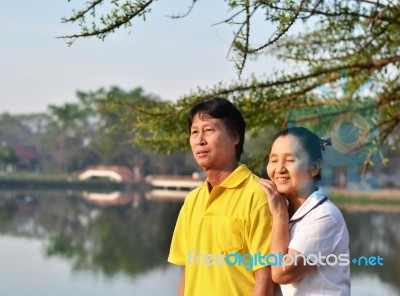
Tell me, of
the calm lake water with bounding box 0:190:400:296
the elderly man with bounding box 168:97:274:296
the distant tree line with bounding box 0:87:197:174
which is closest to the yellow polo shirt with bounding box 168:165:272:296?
the elderly man with bounding box 168:97:274:296

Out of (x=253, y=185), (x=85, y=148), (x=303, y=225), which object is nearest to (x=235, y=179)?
(x=253, y=185)

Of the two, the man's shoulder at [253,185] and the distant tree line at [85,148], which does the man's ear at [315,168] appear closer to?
the man's shoulder at [253,185]

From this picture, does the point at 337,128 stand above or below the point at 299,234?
above

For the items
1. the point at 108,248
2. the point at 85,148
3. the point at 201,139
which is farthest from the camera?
the point at 85,148

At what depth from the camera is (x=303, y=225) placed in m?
1.04

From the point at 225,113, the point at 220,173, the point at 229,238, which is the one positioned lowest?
the point at 229,238

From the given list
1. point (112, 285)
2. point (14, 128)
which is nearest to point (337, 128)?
point (112, 285)

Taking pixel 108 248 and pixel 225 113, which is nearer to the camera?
pixel 225 113

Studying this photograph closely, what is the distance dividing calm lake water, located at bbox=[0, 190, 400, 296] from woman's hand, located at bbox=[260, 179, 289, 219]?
695cm

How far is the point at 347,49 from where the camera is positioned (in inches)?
118

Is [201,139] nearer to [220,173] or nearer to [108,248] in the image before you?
[220,173]

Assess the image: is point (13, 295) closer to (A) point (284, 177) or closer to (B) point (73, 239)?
(B) point (73, 239)

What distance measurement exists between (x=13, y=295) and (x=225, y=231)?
9.12 m

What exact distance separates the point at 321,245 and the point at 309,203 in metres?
0.07
